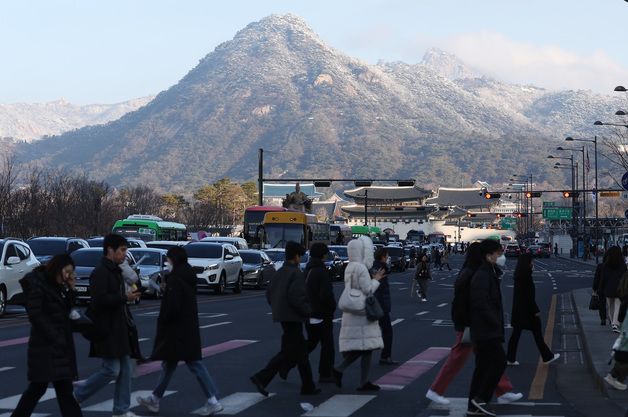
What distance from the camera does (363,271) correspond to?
50.2ft

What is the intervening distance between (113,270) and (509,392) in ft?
16.4

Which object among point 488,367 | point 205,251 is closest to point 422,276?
point 205,251

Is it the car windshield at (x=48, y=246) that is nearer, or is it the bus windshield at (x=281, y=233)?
the car windshield at (x=48, y=246)

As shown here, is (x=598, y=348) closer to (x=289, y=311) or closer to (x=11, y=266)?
(x=289, y=311)

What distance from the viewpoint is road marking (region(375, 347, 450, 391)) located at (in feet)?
55.3

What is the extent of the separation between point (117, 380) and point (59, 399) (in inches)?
66.2

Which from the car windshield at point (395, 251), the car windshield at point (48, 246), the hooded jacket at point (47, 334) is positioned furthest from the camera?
the car windshield at point (395, 251)

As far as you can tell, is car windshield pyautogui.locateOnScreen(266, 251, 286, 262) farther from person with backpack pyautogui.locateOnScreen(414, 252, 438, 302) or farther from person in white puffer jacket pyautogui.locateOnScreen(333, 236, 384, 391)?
person in white puffer jacket pyautogui.locateOnScreen(333, 236, 384, 391)

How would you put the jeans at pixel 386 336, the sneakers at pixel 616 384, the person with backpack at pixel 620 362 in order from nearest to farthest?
the person with backpack at pixel 620 362
the sneakers at pixel 616 384
the jeans at pixel 386 336

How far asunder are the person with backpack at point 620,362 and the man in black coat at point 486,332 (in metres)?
2.24

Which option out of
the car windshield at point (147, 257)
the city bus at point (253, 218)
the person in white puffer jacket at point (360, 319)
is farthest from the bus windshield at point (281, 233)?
the person in white puffer jacket at point (360, 319)

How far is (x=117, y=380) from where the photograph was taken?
12.9 metres

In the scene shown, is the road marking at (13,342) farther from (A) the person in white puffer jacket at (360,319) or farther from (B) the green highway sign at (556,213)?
(B) the green highway sign at (556,213)

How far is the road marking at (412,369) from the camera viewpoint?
16.8 meters
